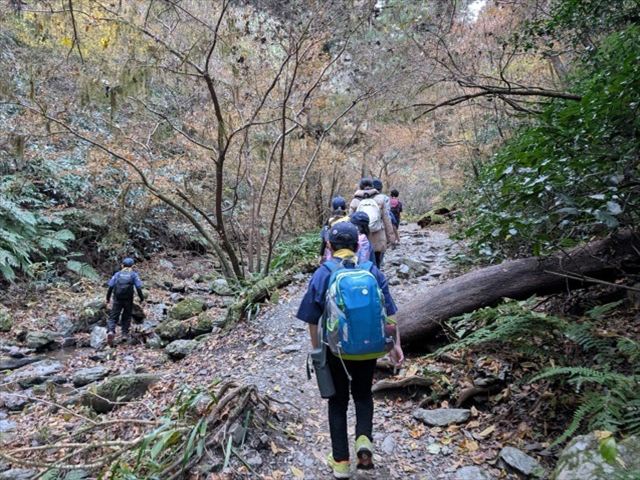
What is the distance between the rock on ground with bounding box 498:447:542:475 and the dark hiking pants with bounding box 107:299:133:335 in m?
8.11

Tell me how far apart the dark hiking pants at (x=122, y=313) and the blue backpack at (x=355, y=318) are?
770 centimetres

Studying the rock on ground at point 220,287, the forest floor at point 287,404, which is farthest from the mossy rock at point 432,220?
the rock on ground at point 220,287

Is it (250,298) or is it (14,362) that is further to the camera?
(14,362)

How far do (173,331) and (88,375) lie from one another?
1.85m

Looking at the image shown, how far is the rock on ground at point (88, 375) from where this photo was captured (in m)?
6.97

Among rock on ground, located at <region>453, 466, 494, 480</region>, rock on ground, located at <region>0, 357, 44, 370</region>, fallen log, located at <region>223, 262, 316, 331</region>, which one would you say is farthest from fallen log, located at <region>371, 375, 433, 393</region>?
rock on ground, located at <region>0, 357, 44, 370</region>

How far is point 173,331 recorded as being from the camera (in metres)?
8.74

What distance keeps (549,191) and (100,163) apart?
8843mm

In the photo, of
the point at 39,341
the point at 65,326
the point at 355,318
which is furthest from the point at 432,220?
the point at 355,318

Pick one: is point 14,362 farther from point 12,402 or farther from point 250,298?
point 250,298

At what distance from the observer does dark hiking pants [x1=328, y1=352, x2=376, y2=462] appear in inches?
114

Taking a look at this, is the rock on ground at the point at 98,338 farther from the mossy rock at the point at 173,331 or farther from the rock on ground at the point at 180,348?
the rock on ground at the point at 180,348

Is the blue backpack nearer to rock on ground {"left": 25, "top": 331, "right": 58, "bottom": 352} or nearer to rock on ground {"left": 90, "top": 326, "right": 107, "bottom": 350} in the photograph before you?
rock on ground {"left": 90, "top": 326, "right": 107, "bottom": 350}

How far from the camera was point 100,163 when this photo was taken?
9.16 meters
